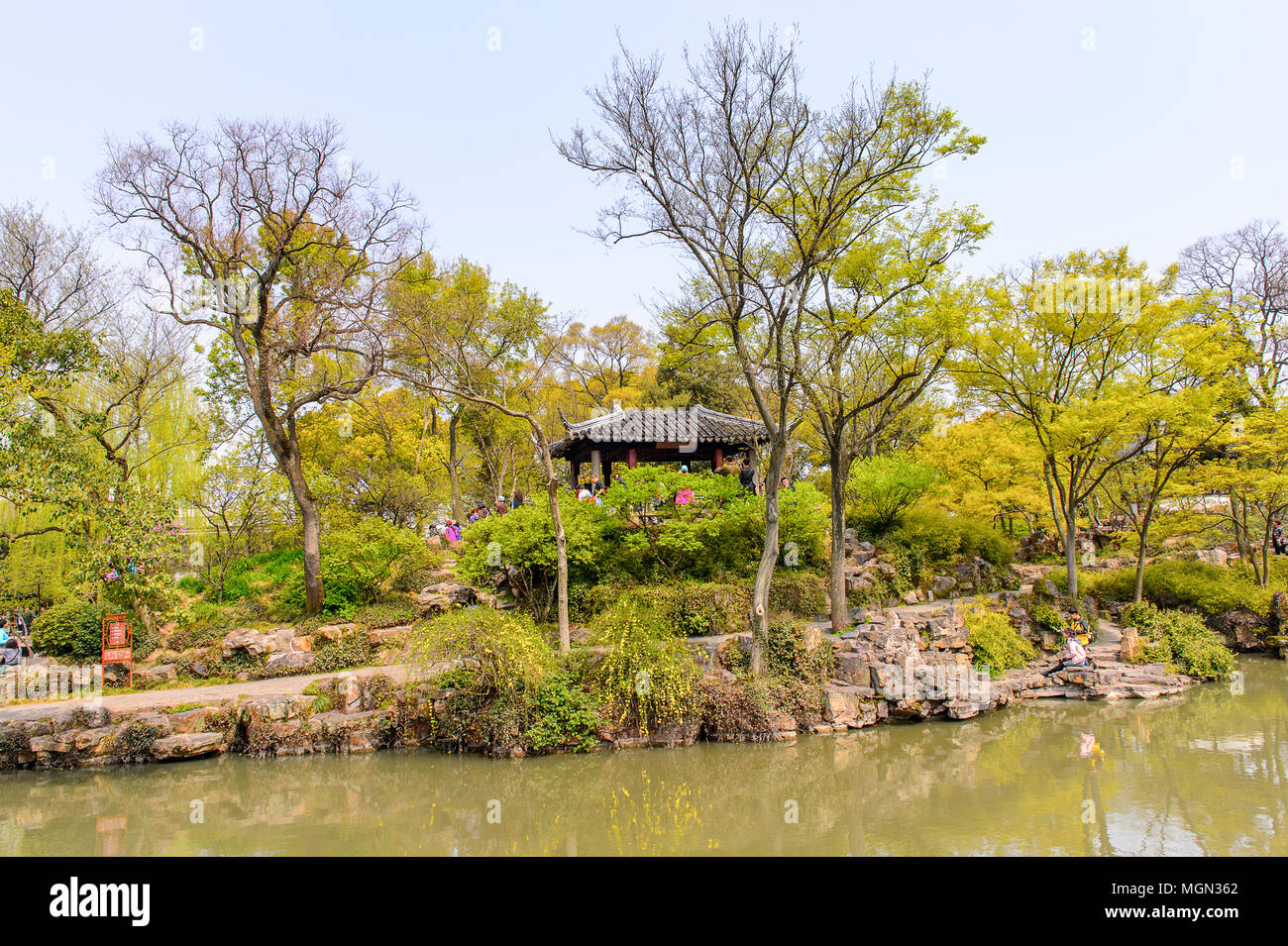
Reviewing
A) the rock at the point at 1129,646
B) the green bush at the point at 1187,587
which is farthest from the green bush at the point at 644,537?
the green bush at the point at 1187,587

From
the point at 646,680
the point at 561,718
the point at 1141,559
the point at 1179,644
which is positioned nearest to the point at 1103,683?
the point at 1179,644

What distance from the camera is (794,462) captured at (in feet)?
92.3

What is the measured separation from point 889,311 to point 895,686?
259 inches

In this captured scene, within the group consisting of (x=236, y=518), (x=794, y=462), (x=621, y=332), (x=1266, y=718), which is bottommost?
(x=1266, y=718)

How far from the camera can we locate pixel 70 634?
1310cm

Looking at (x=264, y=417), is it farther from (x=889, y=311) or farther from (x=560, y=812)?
(x=889, y=311)

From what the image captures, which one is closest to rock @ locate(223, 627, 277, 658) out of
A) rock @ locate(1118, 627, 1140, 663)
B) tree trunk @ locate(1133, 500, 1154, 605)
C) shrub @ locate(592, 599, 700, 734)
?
shrub @ locate(592, 599, 700, 734)

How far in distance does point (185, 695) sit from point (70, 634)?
319 cm

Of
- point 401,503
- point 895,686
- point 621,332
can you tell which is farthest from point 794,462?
point 895,686

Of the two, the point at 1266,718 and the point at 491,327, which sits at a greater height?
the point at 491,327

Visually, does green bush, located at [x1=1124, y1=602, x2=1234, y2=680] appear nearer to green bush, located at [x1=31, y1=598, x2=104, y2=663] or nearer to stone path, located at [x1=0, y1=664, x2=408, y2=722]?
stone path, located at [x1=0, y1=664, x2=408, y2=722]

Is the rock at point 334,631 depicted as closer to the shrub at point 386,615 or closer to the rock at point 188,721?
the shrub at point 386,615

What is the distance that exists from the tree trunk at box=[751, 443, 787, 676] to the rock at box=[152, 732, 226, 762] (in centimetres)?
813

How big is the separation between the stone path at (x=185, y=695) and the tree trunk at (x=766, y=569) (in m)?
5.63
